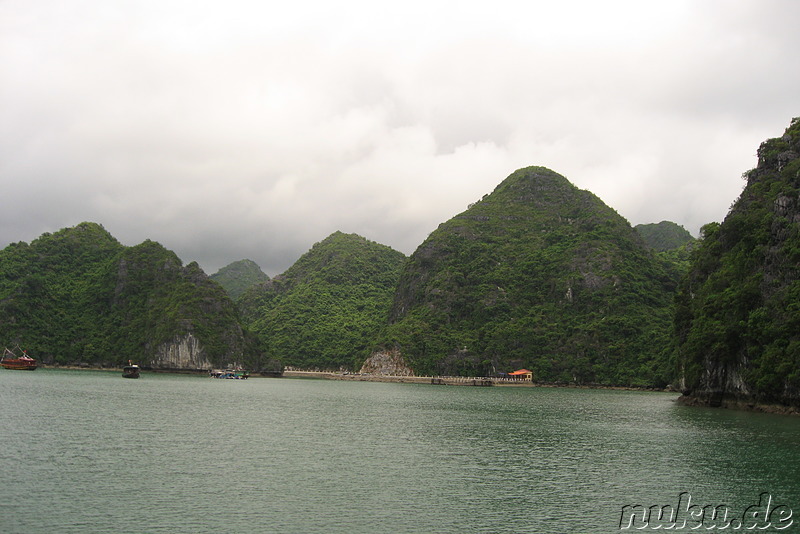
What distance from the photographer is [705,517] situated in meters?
28.2

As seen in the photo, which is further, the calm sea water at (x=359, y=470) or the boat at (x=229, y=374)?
the boat at (x=229, y=374)

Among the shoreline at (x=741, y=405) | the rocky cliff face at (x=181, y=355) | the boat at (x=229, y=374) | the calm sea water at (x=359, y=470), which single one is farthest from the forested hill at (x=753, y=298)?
the rocky cliff face at (x=181, y=355)

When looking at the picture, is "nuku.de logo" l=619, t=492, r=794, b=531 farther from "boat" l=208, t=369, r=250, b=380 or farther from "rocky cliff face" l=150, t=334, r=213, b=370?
"rocky cliff face" l=150, t=334, r=213, b=370

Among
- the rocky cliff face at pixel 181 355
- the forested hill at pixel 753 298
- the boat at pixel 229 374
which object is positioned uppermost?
the forested hill at pixel 753 298

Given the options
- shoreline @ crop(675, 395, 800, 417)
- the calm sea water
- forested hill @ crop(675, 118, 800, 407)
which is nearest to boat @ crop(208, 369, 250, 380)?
the calm sea water

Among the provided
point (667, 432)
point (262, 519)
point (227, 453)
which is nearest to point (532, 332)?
point (667, 432)

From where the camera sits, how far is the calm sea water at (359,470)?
26656 millimetres

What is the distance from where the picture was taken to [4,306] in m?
196

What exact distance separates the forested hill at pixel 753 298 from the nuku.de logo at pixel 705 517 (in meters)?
47.1

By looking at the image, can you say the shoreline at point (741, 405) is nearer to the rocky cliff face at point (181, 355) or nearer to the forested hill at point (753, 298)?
the forested hill at point (753, 298)

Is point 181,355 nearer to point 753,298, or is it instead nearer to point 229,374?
point 229,374

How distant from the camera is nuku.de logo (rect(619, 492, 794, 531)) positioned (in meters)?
26.7

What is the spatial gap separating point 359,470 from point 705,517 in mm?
18544

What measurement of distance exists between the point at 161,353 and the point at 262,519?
185 m
